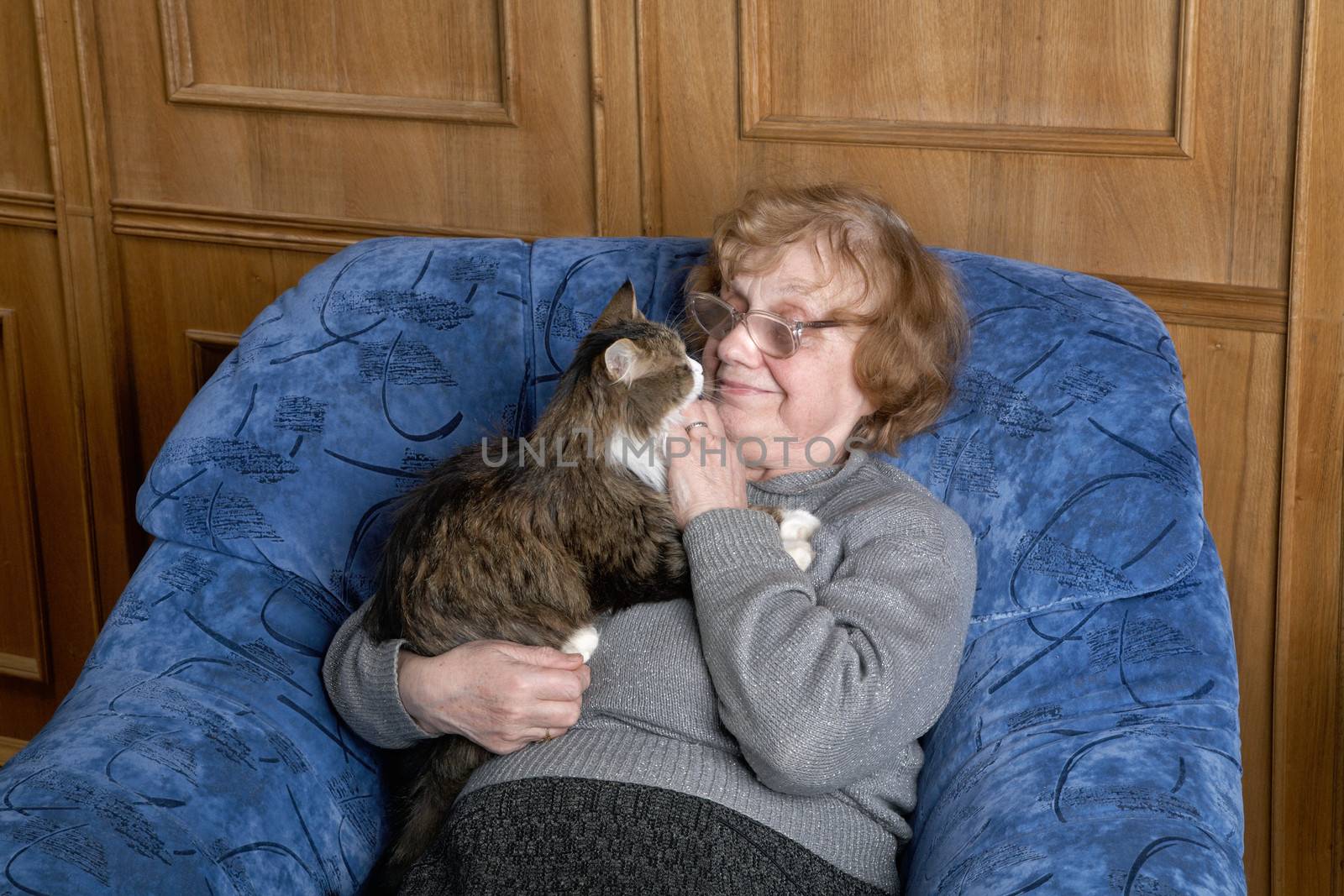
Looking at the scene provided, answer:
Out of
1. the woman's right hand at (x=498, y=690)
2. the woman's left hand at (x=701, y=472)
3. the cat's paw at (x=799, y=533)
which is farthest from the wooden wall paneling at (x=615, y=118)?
the woman's right hand at (x=498, y=690)

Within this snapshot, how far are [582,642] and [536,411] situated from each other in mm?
506

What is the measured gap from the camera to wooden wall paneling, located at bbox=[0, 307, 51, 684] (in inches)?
117


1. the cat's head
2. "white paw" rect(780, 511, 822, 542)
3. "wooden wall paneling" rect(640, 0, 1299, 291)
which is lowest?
"white paw" rect(780, 511, 822, 542)

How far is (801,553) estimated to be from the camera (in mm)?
1564

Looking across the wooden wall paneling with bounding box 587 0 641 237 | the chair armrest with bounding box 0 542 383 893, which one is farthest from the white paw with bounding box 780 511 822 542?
the wooden wall paneling with bounding box 587 0 641 237

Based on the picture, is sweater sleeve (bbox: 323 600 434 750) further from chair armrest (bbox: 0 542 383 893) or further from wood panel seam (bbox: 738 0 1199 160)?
wood panel seam (bbox: 738 0 1199 160)

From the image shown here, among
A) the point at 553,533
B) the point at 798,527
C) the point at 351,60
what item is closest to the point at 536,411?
the point at 553,533

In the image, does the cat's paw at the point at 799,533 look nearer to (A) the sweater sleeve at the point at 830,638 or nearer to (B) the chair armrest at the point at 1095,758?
(A) the sweater sleeve at the point at 830,638

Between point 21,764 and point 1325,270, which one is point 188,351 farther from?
point 1325,270

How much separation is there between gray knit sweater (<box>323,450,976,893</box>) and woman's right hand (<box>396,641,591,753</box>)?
0.03 m

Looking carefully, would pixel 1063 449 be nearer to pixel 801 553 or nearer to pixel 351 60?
pixel 801 553

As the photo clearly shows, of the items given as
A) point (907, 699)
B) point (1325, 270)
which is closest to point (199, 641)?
point (907, 699)

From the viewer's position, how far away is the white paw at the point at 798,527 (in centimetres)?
160

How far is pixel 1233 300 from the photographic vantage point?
2.00 meters
